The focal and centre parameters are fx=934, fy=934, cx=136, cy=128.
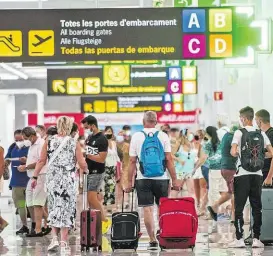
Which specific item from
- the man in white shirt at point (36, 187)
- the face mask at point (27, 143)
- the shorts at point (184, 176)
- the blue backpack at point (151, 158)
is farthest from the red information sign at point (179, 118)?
the blue backpack at point (151, 158)

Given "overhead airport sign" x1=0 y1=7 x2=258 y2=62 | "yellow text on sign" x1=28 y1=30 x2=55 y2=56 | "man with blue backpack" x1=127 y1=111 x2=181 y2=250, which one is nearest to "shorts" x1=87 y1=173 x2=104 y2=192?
"man with blue backpack" x1=127 y1=111 x2=181 y2=250

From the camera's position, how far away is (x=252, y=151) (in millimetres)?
11312

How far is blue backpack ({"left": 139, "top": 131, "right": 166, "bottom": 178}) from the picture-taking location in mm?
11625

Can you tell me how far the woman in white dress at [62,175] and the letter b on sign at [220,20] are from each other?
5.89m

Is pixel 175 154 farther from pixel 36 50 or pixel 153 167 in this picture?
pixel 153 167

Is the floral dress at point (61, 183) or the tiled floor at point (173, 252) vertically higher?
the floral dress at point (61, 183)

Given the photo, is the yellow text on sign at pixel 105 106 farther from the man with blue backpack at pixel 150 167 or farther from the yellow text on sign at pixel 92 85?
the man with blue backpack at pixel 150 167

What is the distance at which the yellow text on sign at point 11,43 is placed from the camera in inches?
650

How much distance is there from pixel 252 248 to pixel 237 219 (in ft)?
1.48

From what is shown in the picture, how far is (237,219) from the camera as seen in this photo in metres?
11.3

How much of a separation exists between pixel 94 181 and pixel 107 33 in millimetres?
4029

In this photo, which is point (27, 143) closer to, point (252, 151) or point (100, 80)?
point (252, 151)

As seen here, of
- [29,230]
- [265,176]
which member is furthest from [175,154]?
[265,176]

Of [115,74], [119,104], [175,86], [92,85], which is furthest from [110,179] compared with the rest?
[119,104]
